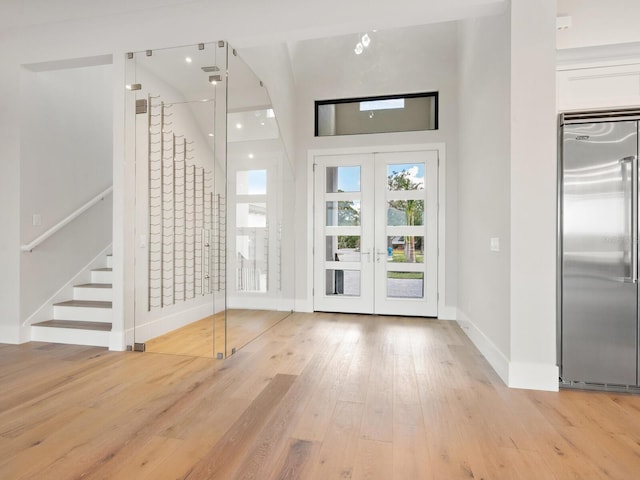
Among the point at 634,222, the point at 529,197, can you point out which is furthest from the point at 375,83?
the point at 634,222

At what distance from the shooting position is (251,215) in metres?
3.83

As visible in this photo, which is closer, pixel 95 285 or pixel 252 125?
pixel 252 125

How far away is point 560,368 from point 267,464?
2.19m

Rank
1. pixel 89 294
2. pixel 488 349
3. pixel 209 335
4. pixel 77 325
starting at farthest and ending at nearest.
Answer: pixel 89 294, pixel 77 325, pixel 209 335, pixel 488 349

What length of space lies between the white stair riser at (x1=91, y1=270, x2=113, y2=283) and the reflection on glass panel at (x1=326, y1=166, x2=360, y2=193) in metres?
3.13

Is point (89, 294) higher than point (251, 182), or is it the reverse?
point (251, 182)

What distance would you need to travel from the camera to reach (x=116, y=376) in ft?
8.78

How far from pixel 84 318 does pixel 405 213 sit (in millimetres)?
4150

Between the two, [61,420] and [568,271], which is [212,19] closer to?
[61,420]

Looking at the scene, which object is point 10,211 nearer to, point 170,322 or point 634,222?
point 170,322

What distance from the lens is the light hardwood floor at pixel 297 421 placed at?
5.20 ft

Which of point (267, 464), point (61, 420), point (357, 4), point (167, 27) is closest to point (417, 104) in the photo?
point (357, 4)

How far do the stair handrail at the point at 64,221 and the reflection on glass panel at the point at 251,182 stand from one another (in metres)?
2.05

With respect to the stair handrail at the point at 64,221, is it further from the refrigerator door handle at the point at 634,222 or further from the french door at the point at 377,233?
the refrigerator door handle at the point at 634,222
